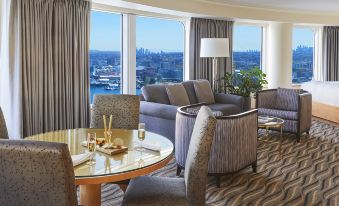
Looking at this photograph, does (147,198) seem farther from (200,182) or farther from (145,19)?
(145,19)

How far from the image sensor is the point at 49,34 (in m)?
5.02

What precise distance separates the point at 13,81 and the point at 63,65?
0.81 meters

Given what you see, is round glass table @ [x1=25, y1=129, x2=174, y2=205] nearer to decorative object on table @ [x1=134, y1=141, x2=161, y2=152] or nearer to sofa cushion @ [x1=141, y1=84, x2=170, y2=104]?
decorative object on table @ [x1=134, y1=141, x2=161, y2=152]

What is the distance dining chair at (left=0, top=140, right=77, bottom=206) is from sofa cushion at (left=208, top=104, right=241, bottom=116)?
497 centimetres

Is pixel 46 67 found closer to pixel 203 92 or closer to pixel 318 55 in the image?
pixel 203 92

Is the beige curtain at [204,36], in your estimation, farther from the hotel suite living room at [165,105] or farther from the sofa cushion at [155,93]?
the sofa cushion at [155,93]

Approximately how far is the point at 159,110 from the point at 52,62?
166 cm

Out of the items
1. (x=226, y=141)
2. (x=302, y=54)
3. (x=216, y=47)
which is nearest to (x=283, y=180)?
(x=226, y=141)

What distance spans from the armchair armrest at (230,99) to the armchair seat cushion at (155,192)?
14.9 ft

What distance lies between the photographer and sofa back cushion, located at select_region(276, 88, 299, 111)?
6355 mm

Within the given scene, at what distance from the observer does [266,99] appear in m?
6.59

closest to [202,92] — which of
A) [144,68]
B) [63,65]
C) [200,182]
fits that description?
[144,68]

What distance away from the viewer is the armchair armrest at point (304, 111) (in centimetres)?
585

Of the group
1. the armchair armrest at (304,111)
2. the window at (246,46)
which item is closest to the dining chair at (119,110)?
the armchair armrest at (304,111)
